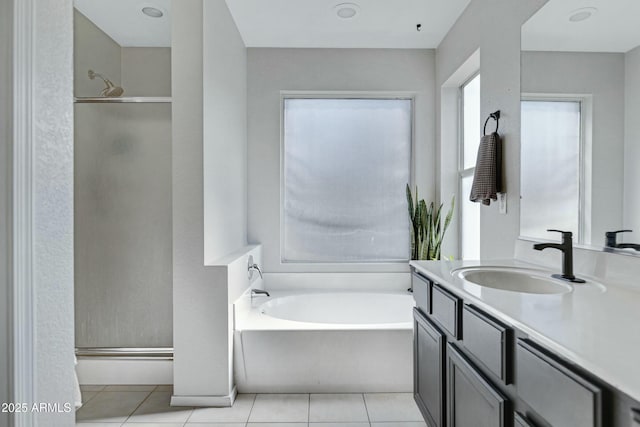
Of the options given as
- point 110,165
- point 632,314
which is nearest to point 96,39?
point 110,165

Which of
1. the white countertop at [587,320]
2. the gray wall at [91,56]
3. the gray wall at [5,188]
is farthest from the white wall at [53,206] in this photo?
the gray wall at [91,56]

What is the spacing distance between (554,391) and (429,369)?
0.95 meters

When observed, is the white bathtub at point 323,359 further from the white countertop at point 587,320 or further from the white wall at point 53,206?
the white wall at point 53,206

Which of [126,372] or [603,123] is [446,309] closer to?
[603,123]

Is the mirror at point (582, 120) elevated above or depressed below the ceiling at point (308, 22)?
below

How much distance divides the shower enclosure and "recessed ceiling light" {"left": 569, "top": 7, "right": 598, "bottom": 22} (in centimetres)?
230

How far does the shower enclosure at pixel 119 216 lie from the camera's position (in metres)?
2.51

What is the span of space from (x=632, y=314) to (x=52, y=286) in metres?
1.44

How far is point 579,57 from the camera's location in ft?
4.88

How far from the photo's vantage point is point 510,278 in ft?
5.40

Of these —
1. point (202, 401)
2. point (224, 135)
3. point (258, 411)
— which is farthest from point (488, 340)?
point (224, 135)

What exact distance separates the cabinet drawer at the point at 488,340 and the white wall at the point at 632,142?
63cm

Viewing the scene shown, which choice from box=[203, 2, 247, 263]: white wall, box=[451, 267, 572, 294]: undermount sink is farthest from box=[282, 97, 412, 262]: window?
box=[451, 267, 572, 294]: undermount sink

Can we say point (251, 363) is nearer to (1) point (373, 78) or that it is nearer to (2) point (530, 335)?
(2) point (530, 335)
